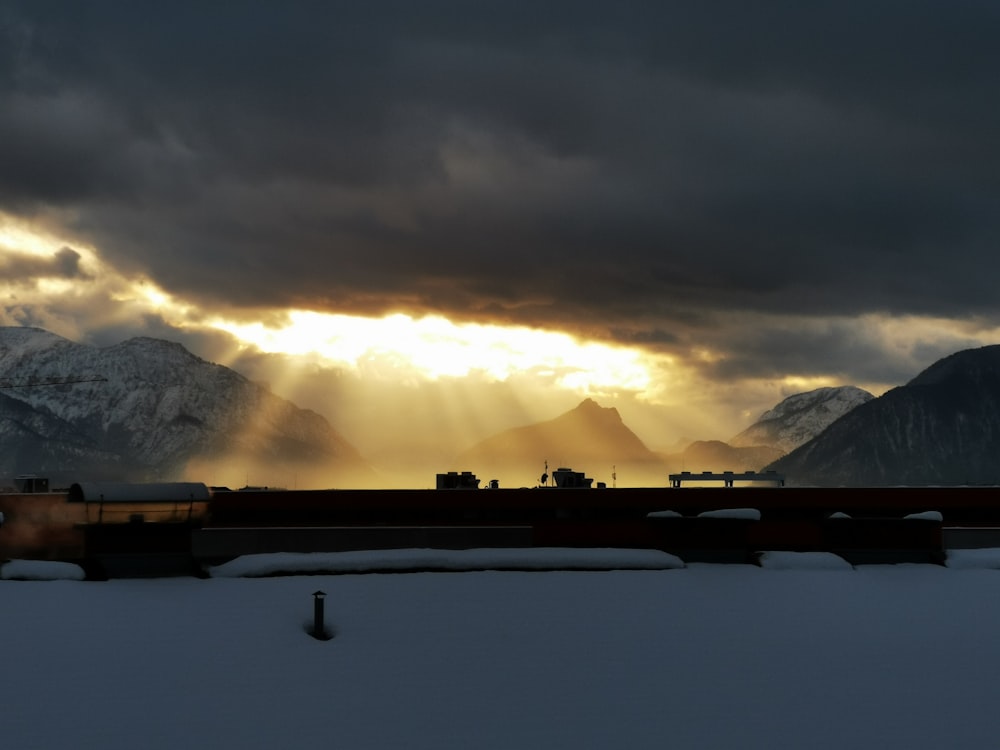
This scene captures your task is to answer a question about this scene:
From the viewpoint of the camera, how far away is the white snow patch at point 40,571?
1293 inches

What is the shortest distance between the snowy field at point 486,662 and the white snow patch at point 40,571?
0.21ft

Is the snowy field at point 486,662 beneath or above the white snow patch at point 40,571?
beneath

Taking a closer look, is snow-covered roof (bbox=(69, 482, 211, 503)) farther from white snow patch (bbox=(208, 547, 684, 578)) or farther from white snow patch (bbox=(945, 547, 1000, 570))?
white snow patch (bbox=(945, 547, 1000, 570))

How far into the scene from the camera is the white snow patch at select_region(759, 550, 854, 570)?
3881 centimetres

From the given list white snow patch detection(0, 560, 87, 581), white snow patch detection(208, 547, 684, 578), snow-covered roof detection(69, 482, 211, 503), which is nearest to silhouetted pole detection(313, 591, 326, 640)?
white snow patch detection(208, 547, 684, 578)

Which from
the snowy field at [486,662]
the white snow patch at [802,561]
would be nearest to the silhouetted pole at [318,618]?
the snowy field at [486,662]

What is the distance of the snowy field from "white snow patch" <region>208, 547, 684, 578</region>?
0.50 ft

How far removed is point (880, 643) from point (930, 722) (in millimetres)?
4596

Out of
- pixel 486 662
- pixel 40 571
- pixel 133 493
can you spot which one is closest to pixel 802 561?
pixel 486 662

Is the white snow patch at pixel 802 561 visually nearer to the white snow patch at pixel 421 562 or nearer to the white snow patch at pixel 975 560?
the white snow patch at pixel 975 560

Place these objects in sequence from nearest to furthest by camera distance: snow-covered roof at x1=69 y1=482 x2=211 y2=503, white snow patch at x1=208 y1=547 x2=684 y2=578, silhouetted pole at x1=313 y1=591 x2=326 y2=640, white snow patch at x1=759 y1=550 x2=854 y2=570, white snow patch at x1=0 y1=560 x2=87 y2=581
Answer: silhouetted pole at x1=313 y1=591 x2=326 y2=640, white snow patch at x1=0 y1=560 x2=87 y2=581, snow-covered roof at x1=69 y1=482 x2=211 y2=503, white snow patch at x1=208 y1=547 x2=684 y2=578, white snow patch at x1=759 y1=550 x2=854 y2=570

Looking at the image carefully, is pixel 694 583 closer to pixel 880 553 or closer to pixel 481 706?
pixel 880 553

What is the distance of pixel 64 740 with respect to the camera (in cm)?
2253

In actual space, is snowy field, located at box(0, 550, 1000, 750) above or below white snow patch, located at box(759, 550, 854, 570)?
below
